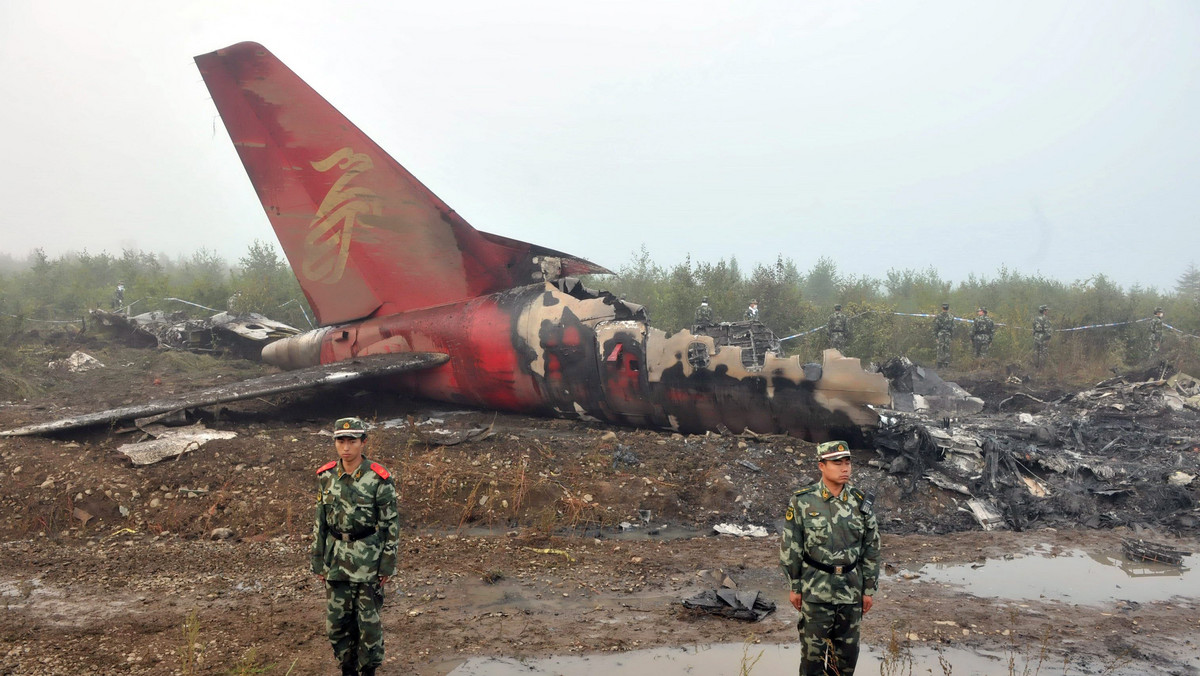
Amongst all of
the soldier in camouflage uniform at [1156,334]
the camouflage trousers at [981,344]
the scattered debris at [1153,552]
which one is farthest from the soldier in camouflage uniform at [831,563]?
the soldier in camouflage uniform at [1156,334]

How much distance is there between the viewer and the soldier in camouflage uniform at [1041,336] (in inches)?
622

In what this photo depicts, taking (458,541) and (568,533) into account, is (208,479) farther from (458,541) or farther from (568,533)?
(568,533)

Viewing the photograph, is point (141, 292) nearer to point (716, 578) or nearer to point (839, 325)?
point (839, 325)

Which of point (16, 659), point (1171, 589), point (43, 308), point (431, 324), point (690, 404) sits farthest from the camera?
point (43, 308)

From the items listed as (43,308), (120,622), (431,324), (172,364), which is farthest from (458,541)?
(43,308)

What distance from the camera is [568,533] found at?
5.89 metres

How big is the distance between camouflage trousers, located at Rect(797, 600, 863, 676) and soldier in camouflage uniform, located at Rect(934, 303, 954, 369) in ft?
49.1

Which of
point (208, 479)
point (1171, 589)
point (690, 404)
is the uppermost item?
point (690, 404)

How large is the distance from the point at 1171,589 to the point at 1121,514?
1750 millimetres

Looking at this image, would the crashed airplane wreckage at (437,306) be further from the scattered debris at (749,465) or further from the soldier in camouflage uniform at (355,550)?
the soldier in camouflage uniform at (355,550)

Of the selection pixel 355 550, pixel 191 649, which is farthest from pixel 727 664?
pixel 191 649

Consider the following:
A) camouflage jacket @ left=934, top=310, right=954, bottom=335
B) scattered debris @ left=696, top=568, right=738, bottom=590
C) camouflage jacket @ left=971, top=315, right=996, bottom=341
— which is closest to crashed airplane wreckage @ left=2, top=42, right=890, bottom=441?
scattered debris @ left=696, top=568, right=738, bottom=590

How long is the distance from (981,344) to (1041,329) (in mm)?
1299

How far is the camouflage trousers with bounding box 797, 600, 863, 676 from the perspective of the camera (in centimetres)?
312
